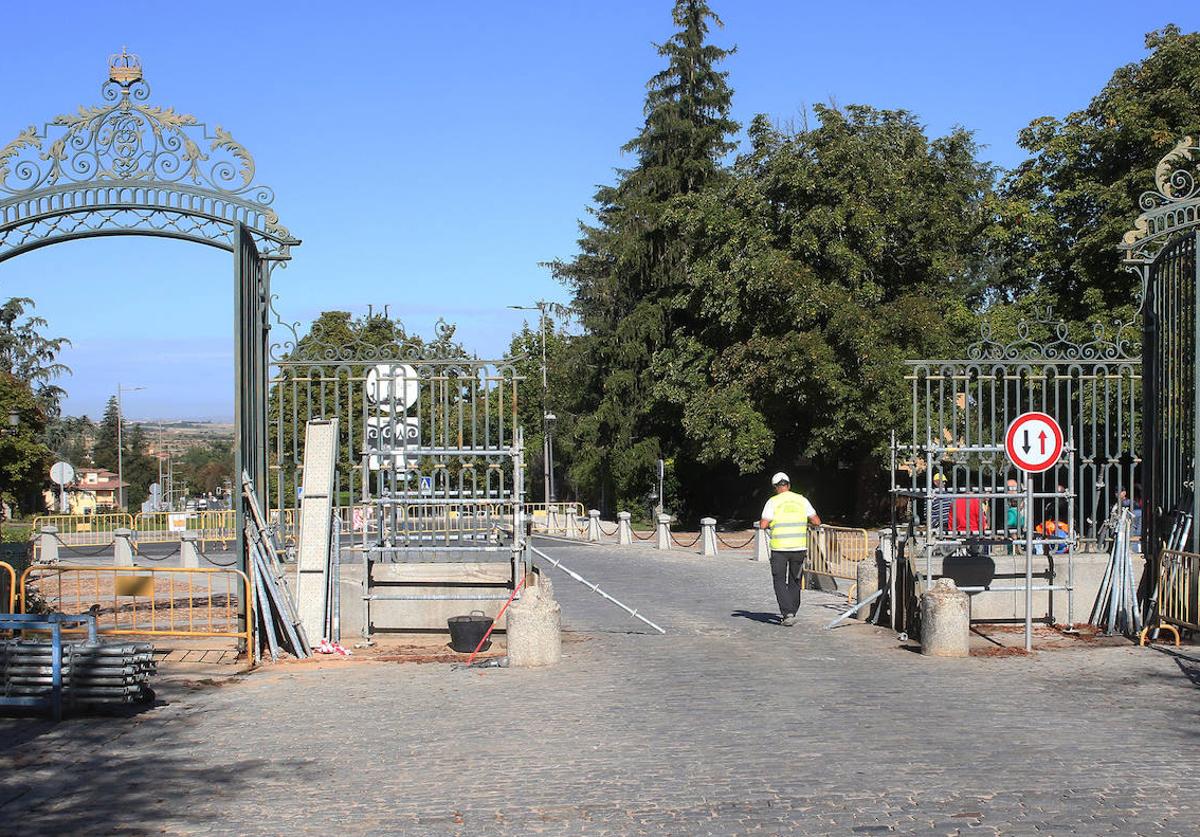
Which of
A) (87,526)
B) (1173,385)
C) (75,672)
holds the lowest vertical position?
(87,526)

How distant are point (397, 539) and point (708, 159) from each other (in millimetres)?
35316

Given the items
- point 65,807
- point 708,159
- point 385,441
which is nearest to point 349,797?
point 65,807

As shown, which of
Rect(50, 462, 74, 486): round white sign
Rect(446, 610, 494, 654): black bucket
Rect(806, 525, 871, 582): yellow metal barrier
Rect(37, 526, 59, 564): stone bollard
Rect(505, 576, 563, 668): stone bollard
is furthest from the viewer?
Rect(50, 462, 74, 486): round white sign

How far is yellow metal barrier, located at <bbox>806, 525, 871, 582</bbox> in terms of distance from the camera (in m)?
25.3

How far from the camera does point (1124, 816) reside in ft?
22.9

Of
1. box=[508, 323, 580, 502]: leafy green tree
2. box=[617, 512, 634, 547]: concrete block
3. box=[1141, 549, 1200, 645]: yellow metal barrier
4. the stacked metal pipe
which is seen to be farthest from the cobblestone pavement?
box=[508, 323, 580, 502]: leafy green tree

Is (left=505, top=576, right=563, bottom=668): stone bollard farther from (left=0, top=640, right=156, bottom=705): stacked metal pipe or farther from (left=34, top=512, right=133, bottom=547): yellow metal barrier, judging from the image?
(left=34, top=512, right=133, bottom=547): yellow metal barrier

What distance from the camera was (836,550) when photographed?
26.2 metres

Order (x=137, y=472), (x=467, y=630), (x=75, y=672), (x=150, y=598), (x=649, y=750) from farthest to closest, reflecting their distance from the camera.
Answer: (x=137, y=472) < (x=150, y=598) < (x=467, y=630) < (x=75, y=672) < (x=649, y=750)

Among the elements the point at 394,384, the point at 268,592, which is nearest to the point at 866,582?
the point at 394,384

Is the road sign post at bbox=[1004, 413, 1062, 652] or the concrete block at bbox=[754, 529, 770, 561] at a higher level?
the road sign post at bbox=[1004, 413, 1062, 652]

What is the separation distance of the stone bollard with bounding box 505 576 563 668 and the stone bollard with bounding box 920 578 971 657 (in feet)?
12.7

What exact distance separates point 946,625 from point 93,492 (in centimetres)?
11807

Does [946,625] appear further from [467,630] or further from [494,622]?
[467,630]
